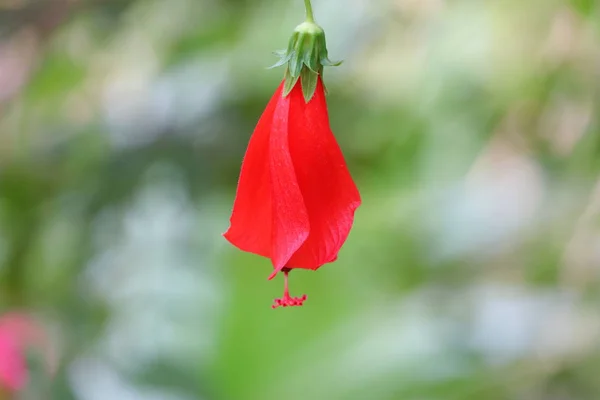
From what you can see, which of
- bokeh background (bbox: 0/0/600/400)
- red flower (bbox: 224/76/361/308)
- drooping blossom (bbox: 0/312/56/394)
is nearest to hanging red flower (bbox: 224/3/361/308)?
red flower (bbox: 224/76/361/308)

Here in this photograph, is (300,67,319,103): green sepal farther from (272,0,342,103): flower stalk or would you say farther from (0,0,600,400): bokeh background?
(0,0,600,400): bokeh background

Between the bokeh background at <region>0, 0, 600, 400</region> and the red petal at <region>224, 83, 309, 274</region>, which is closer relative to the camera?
the red petal at <region>224, 83, 309, 274</region>

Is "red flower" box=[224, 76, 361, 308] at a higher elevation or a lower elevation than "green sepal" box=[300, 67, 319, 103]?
lower

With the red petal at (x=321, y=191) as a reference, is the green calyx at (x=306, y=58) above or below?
above

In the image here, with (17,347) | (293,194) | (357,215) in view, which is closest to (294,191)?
(293,194)

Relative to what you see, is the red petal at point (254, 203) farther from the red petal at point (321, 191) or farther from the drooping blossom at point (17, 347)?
the drooping blossom at point (17, 347)

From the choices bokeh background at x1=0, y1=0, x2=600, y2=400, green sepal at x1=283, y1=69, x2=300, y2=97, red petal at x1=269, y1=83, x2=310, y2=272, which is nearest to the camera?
red petal at x1=269, y1=83, x2=310, y2=272

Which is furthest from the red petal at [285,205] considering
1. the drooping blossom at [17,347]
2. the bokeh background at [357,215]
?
the drooping blossom at [17,347]

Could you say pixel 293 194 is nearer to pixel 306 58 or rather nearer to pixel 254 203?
pixel 254 203
